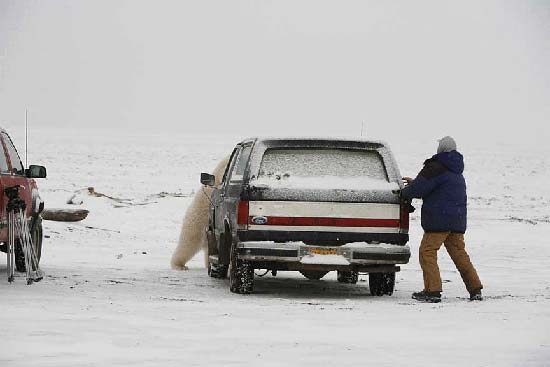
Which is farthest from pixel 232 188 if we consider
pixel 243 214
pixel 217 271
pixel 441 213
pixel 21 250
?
pixel 21 250

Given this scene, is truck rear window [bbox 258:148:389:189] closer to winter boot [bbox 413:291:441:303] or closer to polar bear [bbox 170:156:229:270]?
winter boot [bbox 413:291:441:303]

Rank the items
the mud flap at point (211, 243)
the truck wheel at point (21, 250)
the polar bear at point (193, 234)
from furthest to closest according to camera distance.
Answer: the polar bear at point (193, 234)
the mud flap at point (211, 243)
the truck wheel at point (21, 250)

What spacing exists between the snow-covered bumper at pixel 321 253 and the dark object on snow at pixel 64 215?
33.2 ft

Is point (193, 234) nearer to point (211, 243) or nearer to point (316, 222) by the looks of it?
point (211, 243)

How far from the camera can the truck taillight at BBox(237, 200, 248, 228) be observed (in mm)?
10102

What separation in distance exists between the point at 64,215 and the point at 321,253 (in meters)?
10.6

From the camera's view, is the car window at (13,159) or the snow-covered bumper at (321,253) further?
the car window at (13,159)

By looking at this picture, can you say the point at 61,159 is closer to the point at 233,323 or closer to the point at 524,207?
the point at 524,207

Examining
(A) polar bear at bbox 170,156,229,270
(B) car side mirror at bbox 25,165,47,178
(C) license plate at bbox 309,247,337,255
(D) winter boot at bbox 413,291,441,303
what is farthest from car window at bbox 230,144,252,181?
(D) winter boot at bbox 413,291,441,303

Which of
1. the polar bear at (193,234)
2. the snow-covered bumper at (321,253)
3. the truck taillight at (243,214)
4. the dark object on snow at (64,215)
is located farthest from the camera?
the dark object on snow at (64,215)

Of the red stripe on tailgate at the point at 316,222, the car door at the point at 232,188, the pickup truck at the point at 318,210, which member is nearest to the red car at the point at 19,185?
the car door at the point at 232,188

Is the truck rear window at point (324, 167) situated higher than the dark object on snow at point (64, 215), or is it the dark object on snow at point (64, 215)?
the truck rear window at point (324, 167)

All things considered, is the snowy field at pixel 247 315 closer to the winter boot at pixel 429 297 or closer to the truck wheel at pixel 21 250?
the winter boot at pixel 429 297

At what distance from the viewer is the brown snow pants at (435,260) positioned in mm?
10312
